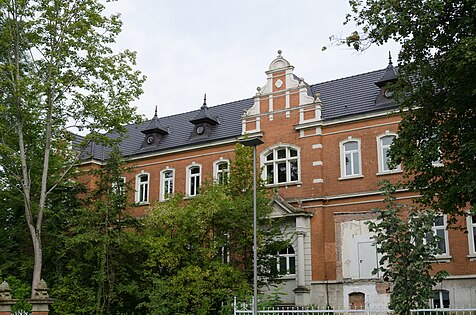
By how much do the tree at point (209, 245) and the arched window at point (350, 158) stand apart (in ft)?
16.0

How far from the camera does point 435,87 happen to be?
15.1 meters

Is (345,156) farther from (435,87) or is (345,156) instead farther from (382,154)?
(435,87)

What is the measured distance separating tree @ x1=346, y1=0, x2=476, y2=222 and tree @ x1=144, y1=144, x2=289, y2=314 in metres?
7.54

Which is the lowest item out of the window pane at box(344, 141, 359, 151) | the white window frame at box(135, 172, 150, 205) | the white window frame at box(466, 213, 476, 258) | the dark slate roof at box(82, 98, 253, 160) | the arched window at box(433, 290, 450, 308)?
the arched window at box(433, 290, 450, 308)

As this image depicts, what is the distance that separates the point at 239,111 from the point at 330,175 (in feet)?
25.7

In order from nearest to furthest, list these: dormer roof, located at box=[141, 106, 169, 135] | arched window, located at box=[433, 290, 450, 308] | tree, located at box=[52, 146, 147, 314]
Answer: tree, located at box=[52, 146, 147, 314] → arched window, located at box=[433, 290, 450, 308] → dormer roof, located at box=[141, 106, 169, 135]

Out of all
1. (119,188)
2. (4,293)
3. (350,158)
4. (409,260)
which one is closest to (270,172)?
(350,158)

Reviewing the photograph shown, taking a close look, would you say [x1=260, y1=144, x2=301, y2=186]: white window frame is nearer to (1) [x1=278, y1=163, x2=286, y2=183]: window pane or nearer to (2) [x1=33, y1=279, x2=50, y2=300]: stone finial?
(1) [x1=278, y1=163, x2=286, y2=183]: window pane

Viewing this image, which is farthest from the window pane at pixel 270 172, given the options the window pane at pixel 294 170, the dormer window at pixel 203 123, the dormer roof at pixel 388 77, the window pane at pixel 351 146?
the dormer roof at pixel 388 77

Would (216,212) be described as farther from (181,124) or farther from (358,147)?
(181,124)

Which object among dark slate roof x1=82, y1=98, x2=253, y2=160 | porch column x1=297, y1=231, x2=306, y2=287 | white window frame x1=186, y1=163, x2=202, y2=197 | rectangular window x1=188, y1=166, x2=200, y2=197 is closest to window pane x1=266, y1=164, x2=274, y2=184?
dark slate roof x1=82, y1=98, x2=253, y2=160

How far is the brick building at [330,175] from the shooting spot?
23.9m

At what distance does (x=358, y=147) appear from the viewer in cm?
2594

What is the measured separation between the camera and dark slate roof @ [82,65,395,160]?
2695 cm
